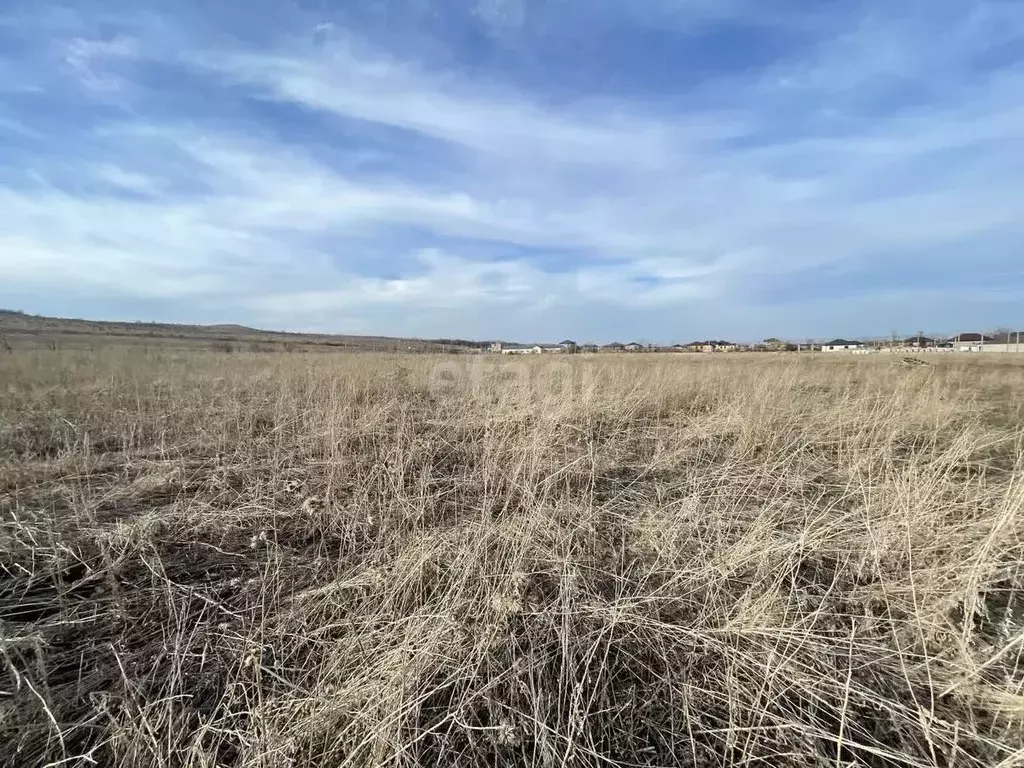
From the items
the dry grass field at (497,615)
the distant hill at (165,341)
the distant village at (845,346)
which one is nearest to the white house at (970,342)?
the distant village at (845,346)

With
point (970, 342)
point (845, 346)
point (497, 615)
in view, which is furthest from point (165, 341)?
point (970, 342)

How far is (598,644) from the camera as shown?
188cm

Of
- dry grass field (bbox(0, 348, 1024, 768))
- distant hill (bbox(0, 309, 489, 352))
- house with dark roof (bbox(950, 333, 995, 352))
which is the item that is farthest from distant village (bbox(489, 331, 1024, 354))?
dry grass field (bbox(0, 348, 1024, 768))

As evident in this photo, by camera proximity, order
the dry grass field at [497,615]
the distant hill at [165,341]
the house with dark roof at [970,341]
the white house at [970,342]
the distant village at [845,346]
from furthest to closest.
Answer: the house with dark roof at [970,341], the white house at [970,342], the distant village at [845,346], the distant hill at [165,341], the dry grass field at [497,615]

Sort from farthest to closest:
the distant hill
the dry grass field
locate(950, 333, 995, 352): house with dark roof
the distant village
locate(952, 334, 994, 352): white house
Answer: locate(950, 333, 995, 352): house with dark roof
locate(952, 334, 994, 352): white house
the distant village
the distant hill
the dry grass field

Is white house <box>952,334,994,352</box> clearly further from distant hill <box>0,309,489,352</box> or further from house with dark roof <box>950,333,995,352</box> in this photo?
distant hill <box>0,309,489,352</box>

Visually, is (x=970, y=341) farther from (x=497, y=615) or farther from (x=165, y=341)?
(x=165, y=341)

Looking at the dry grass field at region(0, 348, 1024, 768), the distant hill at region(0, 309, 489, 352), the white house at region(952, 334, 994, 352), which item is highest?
the white house at region(952, 334, 994, 352)

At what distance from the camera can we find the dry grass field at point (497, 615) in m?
1.49

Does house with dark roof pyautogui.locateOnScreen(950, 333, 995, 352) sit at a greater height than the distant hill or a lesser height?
greater

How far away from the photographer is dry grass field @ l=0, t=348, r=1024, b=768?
→ 4.89ft

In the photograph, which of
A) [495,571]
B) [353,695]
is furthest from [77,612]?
[495,571]

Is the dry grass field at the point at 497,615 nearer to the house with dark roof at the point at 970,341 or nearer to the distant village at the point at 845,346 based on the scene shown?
the distant village at the point at 845,346

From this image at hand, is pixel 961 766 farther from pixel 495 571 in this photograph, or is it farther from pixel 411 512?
pixel 411 512
